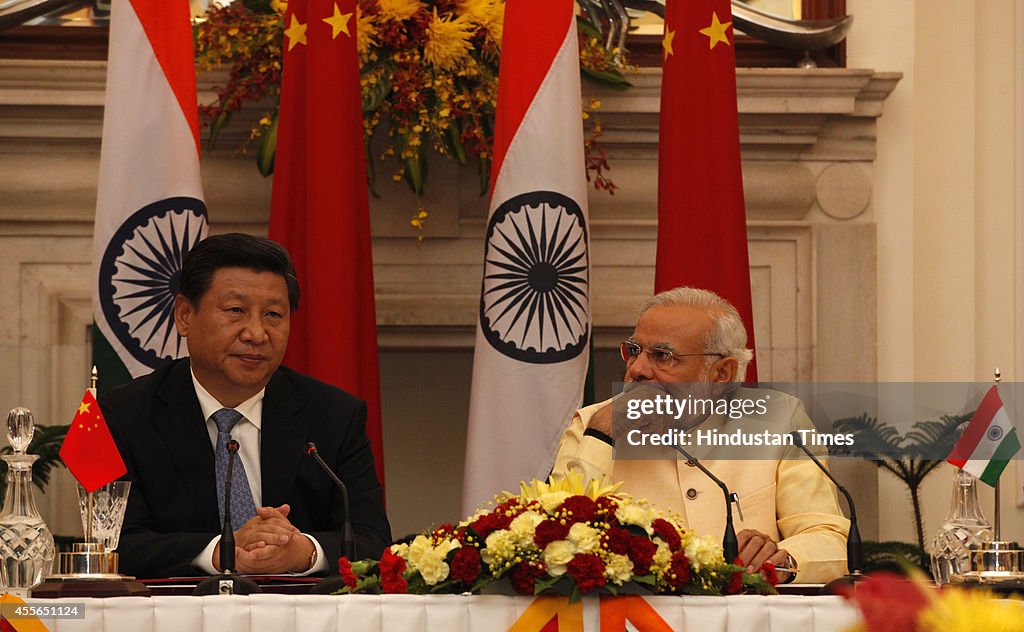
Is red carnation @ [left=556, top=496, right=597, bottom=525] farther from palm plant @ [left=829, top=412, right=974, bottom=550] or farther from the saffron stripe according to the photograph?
palm plant @ [left=829, top=412, right=974, bottom=550]

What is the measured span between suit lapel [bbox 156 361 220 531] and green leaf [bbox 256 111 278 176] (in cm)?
160

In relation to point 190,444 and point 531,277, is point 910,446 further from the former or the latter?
point 190,444

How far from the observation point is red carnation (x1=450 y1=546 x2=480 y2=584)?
6.82 ft

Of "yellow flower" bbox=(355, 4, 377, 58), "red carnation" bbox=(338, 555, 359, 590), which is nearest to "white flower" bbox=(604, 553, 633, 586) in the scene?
"red carnation" bbox=(338, 555, 359, 590)

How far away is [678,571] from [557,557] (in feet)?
0.64

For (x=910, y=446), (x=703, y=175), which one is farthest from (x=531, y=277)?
(x=910, y=446)

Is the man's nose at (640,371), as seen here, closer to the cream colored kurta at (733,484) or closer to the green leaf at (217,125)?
the cream colored kurta at (733,484)

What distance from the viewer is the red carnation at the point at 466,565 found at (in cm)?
208

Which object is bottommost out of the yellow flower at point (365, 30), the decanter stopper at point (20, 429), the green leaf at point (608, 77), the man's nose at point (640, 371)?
the decanter stopper at point (20, 429)

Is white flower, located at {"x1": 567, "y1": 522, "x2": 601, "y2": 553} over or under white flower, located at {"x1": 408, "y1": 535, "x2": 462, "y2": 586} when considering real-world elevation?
over

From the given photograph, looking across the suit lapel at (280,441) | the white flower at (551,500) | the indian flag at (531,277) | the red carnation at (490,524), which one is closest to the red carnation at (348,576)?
the red carnation at (490,524)

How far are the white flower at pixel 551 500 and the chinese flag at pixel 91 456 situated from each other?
0.81 metres

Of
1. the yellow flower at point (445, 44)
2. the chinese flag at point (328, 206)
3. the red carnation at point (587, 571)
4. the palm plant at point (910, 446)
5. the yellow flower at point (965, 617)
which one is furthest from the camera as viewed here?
the palm plant at point (910, 446)

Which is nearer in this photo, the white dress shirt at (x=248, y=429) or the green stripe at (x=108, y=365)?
the white dress shirt at (x=248, y=429)
